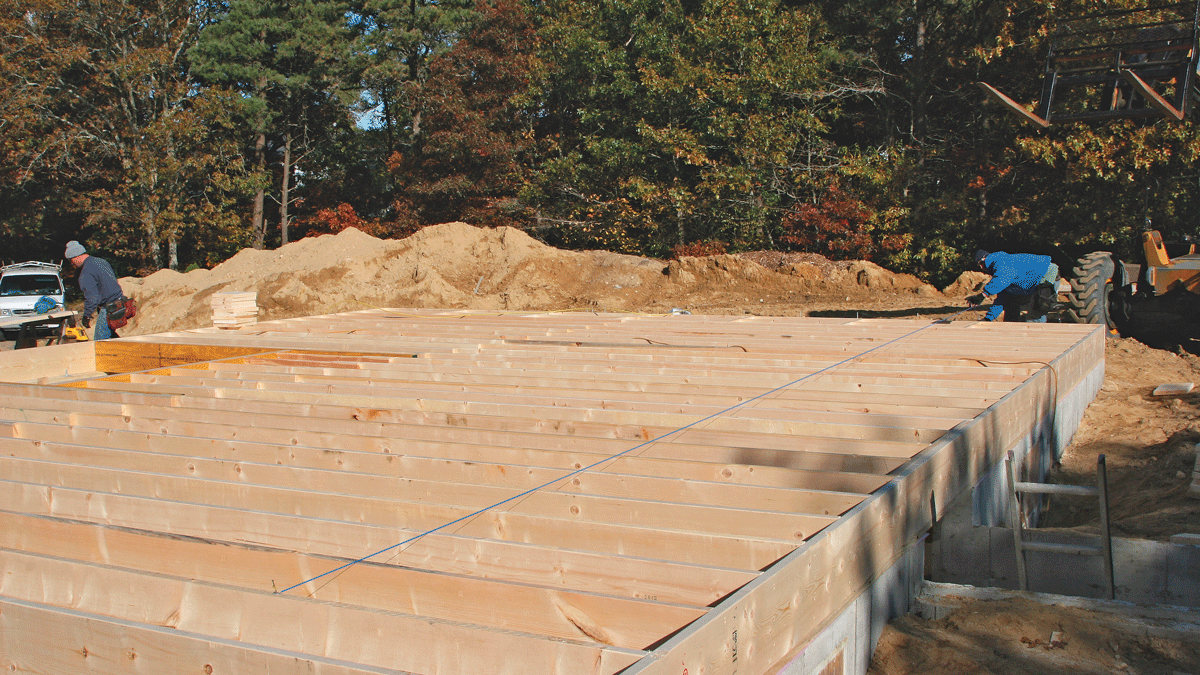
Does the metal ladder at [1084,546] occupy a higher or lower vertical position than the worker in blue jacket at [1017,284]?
lower

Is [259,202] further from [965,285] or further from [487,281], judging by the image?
[965,285]

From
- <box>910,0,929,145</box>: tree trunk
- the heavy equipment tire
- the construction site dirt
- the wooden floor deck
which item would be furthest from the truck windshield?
<box>910,0,929,145</box>: tree trunk

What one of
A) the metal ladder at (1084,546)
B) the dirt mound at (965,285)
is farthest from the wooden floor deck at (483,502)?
the dirt mound at (965,285)

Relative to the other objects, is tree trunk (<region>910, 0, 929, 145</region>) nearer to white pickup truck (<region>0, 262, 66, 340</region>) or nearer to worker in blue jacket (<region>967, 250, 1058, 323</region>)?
worker in blue jacket (<region>967, 250, 1058, 323</region>)

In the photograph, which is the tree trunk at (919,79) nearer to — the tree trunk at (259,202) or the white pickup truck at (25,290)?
the white pickup truck at (25,290)

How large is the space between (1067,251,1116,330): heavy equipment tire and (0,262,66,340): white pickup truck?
54.5ft

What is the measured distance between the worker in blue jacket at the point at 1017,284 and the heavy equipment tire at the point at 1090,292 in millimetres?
250

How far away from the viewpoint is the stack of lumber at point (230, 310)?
9.46 m

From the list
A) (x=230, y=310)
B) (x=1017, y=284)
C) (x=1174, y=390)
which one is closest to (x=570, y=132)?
(x=230, y=310)

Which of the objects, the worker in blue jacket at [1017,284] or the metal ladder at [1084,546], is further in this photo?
the worker in blue jacket at [1017,284]

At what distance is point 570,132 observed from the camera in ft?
79.3

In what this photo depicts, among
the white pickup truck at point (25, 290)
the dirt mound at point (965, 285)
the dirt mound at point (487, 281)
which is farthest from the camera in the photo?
the dirt mound at point (487, 281)

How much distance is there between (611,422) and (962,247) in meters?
15.4

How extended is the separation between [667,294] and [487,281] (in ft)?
13.9
